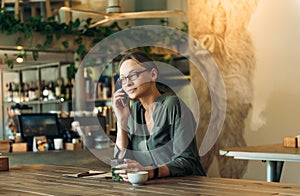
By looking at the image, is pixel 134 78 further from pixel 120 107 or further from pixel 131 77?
pixel 120 107

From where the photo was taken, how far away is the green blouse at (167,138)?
2.55 m

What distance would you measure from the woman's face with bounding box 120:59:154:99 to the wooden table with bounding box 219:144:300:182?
1.12 meters

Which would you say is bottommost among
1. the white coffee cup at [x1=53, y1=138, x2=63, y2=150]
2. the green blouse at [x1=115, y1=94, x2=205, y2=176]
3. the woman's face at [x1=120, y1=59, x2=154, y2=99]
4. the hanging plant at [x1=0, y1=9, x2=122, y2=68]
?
the white coffee cup at [x1=53, y1=138, x2=63, y2=150]

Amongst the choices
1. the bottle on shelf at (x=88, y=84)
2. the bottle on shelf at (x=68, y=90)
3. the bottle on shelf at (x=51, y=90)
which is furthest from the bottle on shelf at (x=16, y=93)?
the bottle on shelf at (x=88, y=84)

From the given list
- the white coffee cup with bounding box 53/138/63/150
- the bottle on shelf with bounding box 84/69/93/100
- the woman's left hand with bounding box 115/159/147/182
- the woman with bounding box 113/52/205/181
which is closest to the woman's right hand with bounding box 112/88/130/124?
the woman with bounding box 113/52/205/181

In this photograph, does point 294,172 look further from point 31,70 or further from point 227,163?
point 31,70

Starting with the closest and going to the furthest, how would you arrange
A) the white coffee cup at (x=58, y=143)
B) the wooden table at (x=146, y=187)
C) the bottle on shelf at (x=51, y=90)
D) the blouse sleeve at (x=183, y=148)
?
the wooden table at (x=146, y=187)
the blouse sleeve at (x=183, y=148)
the white coffee cup at (x=58, y=143)
the bottle on shelf at (x=51, y=90)

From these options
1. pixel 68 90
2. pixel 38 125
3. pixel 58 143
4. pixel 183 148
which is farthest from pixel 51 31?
pixel 183 148

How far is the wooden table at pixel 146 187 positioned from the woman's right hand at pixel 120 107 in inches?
13.8

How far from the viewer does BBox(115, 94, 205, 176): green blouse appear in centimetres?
255

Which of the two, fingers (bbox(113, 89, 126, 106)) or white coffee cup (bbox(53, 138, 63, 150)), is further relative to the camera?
white coffee cup (bbox(53, 138, 63, 150))

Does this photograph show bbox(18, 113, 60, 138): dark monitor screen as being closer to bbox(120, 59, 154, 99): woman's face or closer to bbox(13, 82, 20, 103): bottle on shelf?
bbox(120, 59, 154, 99): woman's face

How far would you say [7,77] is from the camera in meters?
8.83

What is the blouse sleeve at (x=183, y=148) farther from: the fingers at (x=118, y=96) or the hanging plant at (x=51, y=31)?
the hanging plant at (x=51, y=31)
